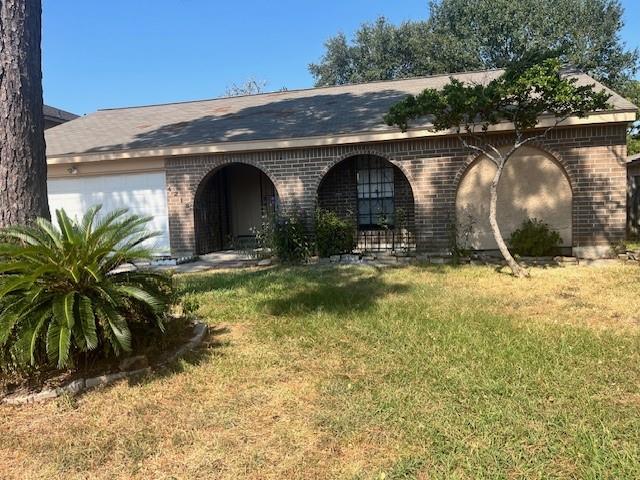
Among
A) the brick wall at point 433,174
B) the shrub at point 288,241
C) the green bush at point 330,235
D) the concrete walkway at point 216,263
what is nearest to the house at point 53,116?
the brick wall at point 433,174

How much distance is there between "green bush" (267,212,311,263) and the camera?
34.6ft

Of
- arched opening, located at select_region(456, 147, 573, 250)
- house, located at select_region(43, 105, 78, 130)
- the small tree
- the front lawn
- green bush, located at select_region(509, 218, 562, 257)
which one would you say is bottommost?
the front lawn

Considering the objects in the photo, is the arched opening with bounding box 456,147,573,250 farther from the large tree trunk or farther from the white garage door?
the large tree trunk

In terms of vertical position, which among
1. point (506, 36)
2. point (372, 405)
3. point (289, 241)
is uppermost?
point (506, 36)

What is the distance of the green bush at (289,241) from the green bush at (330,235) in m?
0.36

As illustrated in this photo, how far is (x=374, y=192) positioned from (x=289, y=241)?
10.0ft

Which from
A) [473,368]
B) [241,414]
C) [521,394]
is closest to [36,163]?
[241,414]

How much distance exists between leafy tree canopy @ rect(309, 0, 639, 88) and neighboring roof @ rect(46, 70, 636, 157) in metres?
16.1

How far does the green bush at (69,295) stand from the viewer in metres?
3.79

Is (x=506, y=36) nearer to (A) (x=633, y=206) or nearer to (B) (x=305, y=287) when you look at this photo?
(A) (x=633, y=206)

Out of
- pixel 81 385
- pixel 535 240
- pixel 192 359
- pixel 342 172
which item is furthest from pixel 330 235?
pixel 81 385

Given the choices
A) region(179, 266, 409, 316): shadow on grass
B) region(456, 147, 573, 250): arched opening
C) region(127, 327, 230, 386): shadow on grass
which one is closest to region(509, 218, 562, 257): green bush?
region(456, 147, 573, 250): arched opening

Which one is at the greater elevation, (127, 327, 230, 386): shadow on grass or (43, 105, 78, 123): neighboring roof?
(43, 105, 78, 123): neighboring roof

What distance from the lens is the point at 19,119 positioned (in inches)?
193
